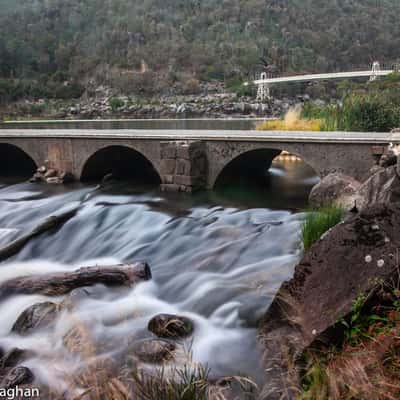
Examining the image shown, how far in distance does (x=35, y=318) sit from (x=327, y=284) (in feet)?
15.3

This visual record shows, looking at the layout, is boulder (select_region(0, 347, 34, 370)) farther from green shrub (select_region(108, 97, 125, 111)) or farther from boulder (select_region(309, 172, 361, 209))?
green shrub (select_region(108, 97, 125, 111))

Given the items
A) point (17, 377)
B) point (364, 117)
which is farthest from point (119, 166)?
point (17, 377)

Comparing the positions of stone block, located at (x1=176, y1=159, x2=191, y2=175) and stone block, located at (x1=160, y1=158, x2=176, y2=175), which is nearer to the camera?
stone block, located at (x1=176, y1=159, x2=191, y2=175)

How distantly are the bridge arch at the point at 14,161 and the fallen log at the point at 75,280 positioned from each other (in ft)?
45.3

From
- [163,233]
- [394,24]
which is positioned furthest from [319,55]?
[163,233]

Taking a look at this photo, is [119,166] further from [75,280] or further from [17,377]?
[17,377]

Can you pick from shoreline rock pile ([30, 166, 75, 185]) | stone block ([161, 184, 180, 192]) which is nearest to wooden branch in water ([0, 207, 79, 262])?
stone block ([161, 184, 180, 192])

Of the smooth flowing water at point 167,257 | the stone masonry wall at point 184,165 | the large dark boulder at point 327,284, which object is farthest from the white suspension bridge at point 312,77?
the large dark boulder at point 327,284

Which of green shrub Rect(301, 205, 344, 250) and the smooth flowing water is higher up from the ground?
green shrub Rect(301, 205, 344, 250)

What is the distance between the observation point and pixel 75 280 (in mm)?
8836

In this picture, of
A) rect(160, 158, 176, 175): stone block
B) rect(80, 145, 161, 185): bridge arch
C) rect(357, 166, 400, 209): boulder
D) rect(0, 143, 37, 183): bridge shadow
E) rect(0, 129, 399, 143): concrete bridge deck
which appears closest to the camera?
rect(357, 166, 400, 209): boulder

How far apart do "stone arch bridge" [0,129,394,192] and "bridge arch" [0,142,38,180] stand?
0.05 metres

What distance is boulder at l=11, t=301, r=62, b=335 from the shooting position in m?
7.50

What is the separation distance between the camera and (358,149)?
12.0 meters
